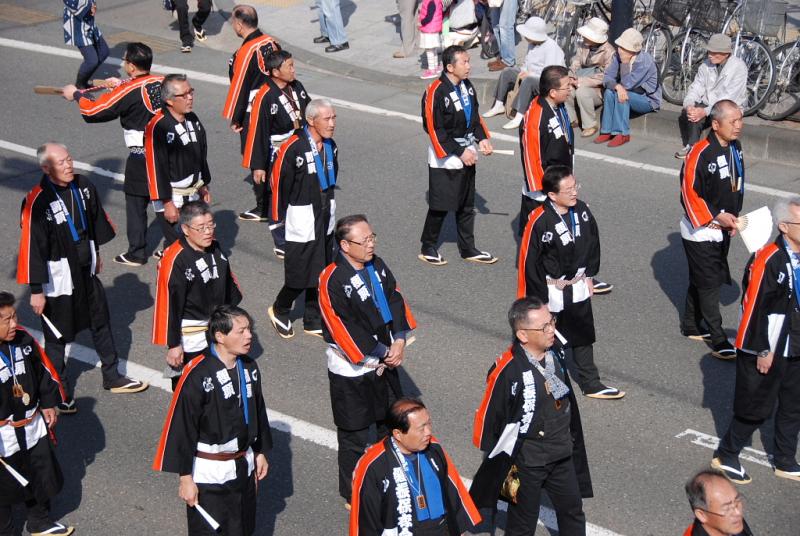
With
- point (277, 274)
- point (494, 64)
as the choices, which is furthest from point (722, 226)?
point (494, 64)

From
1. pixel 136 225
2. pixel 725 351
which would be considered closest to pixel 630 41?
pixel 725 351

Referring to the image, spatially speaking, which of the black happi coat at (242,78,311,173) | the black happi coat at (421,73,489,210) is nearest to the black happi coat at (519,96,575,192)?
the black happi coat at (421,73,489,210)

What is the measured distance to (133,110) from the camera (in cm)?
987

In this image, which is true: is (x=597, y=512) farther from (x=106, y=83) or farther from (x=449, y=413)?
(x=106, y=83)

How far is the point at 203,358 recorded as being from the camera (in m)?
5.79

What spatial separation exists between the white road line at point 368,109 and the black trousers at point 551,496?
6.32 meters

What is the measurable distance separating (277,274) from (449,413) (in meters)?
2.84

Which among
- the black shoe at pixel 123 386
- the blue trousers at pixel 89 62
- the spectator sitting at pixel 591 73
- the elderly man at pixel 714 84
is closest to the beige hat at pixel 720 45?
the elderly man at pixel 714 84

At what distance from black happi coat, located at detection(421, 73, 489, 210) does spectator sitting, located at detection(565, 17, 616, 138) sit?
3.49 m

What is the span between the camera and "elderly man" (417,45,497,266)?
31.6ft

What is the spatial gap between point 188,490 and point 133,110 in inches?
200

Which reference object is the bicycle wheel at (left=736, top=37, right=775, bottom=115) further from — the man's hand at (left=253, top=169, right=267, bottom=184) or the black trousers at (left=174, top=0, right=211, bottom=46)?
the black trousers at (left=174, top=0, right=211, bottom=46)

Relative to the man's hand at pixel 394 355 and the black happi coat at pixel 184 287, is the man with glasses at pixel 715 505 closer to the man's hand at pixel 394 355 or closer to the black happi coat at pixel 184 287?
the man's hand at pixel 394 355

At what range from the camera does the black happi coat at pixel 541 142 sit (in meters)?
9.22
